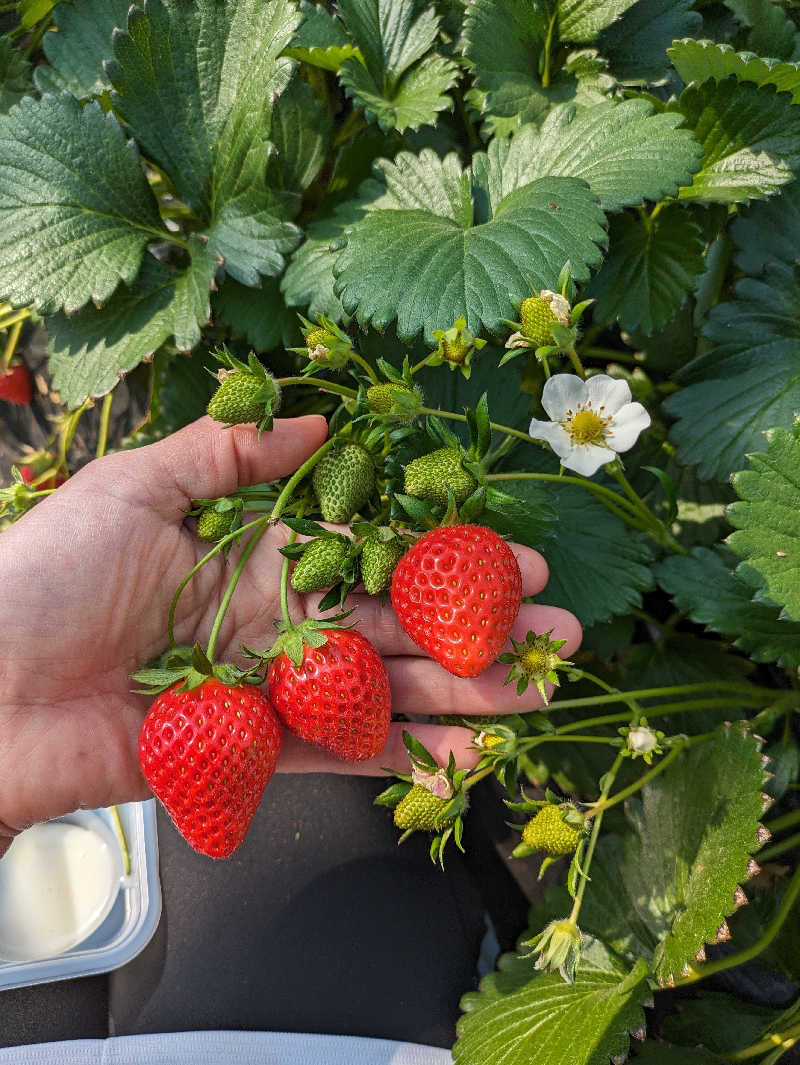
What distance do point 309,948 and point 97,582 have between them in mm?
816

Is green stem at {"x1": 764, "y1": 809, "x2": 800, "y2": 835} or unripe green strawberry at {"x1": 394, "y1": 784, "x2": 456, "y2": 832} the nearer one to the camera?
unripe green strawberry at {"x1": 394, "y1": 784, "x2": 456, "y2": 832}

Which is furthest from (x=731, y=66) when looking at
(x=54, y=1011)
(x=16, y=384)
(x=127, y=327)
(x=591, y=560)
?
(x=54, y=1011)

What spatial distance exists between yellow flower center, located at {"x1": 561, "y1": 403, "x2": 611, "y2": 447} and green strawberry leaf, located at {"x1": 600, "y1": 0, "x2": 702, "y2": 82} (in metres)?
0.53

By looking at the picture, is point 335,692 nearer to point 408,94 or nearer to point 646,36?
point 408,94

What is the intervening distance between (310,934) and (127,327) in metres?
1.00

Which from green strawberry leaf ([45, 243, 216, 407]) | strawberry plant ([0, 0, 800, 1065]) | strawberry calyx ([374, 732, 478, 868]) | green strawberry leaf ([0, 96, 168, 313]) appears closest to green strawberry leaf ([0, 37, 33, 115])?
strawberry plant ([0, 0, 800, 1065])

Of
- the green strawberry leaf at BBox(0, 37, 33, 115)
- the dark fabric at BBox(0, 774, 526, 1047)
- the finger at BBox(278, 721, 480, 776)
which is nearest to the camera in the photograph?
the finger at BBox(278, 721, 480, 776)

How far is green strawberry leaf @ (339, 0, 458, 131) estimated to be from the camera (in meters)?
1.13

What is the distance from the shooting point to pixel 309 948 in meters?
1.47

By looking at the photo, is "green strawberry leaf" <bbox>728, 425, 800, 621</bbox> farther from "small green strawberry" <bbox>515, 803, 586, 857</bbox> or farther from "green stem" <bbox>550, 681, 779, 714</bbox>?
"small green strawberry" <bbox>515, 803, 586, 857</bbox>

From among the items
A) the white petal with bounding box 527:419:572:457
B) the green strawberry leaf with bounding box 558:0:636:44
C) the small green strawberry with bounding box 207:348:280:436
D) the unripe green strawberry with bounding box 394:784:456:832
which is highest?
the small green strawberry with bounding box 207:348:280:436

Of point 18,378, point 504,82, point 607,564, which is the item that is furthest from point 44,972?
point 504,82

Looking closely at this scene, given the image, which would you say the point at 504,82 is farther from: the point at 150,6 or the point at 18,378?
the point at 18,378

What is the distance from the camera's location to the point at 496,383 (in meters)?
1.14
